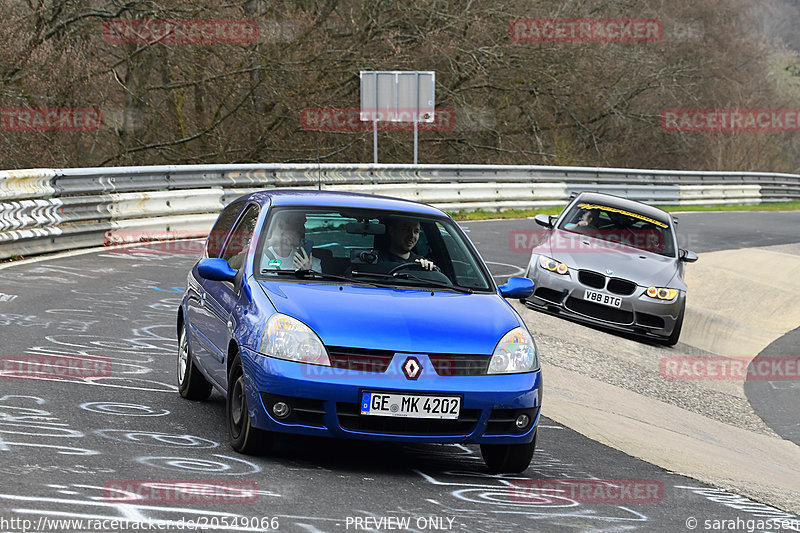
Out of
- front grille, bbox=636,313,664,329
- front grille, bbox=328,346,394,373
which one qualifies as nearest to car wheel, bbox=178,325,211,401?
front grille, bbox=328,346,394,373

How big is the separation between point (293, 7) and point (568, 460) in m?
23.6

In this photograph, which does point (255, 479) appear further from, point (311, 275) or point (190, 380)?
point (190, 380)

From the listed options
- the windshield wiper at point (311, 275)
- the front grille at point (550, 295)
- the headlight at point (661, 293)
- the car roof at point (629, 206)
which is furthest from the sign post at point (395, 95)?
the windshield wiper at point (311, 275)

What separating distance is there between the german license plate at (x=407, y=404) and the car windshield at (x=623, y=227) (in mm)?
9423

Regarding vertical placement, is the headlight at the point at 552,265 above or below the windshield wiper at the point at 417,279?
below

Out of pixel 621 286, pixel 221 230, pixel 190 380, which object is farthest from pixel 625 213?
pixel 190 380

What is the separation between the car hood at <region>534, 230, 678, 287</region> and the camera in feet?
46.5

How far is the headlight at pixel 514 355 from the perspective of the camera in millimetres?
6234

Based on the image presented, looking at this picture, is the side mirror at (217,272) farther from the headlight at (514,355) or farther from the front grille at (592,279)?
the front grille at (592,279)

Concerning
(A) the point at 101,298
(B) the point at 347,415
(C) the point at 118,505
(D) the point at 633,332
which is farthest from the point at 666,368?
(C) the point at 118,505

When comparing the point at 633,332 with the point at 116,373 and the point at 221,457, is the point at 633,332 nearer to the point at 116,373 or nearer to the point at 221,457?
the point at 116,373

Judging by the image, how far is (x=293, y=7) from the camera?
29.3 meters

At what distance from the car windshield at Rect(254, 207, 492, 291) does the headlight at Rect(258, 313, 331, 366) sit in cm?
72

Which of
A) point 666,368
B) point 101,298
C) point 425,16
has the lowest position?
point 666,368
